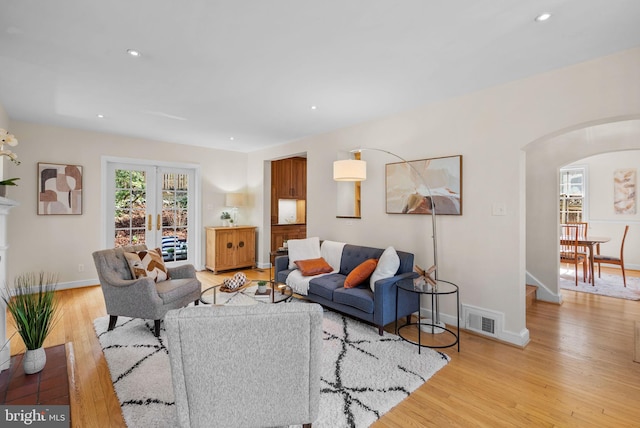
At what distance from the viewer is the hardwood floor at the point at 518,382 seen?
186 centimetres

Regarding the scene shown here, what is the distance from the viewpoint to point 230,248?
5.83m

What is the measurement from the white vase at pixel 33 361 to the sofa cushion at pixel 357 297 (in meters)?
2.48

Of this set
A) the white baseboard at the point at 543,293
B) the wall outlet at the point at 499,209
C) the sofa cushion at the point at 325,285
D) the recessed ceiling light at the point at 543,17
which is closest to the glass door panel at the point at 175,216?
the sofa cushion at the point at 325,285

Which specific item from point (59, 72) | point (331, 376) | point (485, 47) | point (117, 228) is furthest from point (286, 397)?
point (117, 228)

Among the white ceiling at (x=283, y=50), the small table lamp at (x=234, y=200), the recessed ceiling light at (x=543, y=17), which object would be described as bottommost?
the small table lamp at (x=234, y=200)

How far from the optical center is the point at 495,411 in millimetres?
1926

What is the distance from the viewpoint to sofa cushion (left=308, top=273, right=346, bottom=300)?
3394mm

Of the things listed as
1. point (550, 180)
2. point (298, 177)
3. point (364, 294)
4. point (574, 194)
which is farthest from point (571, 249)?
point (298, 177)

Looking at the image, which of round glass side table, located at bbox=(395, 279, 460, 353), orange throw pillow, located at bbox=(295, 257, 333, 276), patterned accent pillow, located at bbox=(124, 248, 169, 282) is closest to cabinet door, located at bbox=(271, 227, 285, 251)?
orange throw pillow, located at bbox=(295, 257, 333, 276)

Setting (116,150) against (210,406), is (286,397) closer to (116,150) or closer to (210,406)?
(210,406)

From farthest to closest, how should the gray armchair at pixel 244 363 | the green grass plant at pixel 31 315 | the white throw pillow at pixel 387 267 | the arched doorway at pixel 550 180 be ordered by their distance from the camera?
the arched doorway at pixel 550 180 < the white throw pillow at pixel 387 267 < the green grass plant at pixel 31 315 < the gray armchair at pixel 244 363

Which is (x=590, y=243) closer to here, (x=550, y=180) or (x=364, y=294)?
(x=550, y=180)

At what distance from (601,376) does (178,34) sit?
4033mm

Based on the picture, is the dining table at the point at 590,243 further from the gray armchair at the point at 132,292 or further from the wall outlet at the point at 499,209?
the gray armchair at the point at 132,292
